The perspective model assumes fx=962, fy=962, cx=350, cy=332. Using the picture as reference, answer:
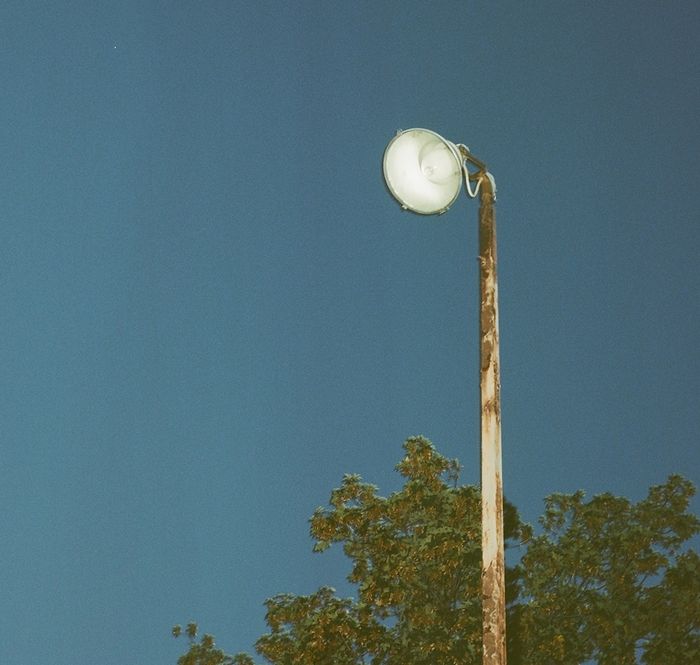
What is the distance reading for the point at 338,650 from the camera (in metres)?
19.8

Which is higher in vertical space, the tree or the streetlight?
the tree

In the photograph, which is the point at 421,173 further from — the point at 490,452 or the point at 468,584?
the point at 468,584

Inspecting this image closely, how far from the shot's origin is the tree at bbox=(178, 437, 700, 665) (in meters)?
19.6

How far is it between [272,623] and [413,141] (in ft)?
53.7

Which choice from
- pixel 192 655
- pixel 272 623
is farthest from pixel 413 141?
pixel 192 655

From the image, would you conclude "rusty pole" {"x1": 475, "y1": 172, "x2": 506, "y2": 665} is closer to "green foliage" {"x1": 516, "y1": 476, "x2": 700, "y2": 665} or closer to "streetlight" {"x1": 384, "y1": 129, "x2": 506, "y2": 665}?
"streetlight" {"x1": 384, "y1": 129, "x2": 506, "y2": 665}

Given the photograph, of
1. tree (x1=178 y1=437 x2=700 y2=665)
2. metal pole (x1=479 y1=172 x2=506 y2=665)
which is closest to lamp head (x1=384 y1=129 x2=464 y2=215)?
metal pole (x1=479 y1=172 x2=506 y2=665)

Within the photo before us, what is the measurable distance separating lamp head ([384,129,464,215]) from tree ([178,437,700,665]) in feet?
44.3

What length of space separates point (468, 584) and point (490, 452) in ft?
48.3

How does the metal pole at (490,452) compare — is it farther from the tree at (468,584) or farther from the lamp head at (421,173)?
the tree at (468,584)

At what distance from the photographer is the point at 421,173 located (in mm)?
6566

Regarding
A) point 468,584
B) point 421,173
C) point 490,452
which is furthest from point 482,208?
point 468,584

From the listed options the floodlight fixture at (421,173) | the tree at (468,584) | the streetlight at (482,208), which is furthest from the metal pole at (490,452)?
the tree at (468,584)

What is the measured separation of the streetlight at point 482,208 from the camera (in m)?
Answer: 5.81
